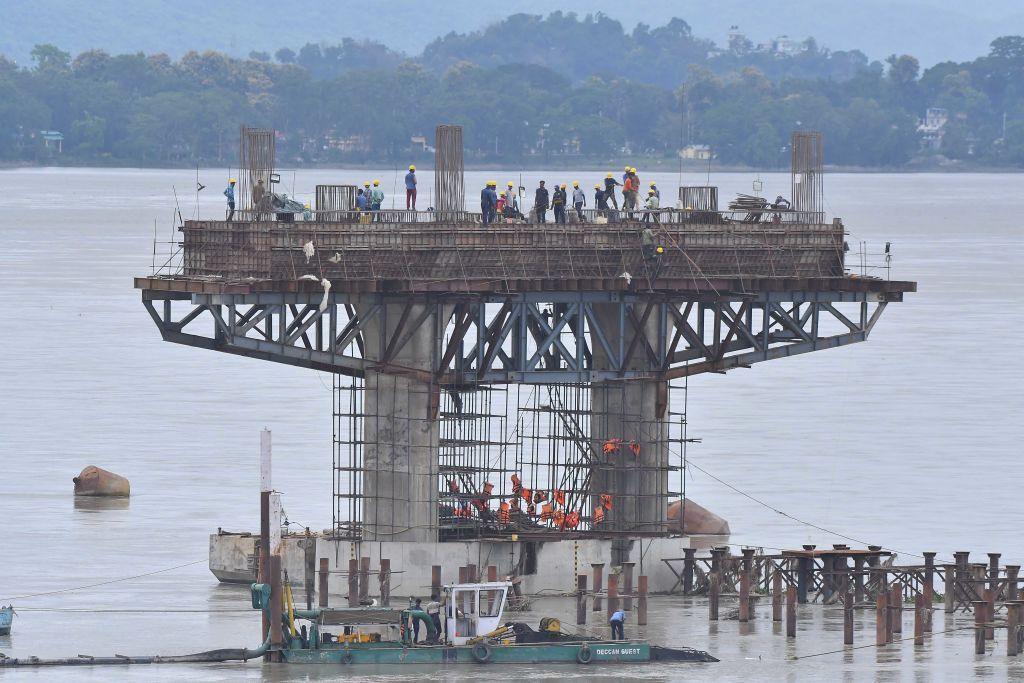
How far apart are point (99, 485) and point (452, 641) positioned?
98.7ft

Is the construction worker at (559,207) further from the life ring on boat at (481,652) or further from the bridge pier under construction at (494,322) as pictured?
the life ring on boat at (481,652)

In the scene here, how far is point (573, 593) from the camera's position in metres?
61.5

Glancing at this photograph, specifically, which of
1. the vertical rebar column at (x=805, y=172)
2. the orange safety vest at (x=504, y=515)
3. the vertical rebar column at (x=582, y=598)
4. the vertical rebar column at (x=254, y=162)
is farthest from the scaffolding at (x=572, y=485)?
the vertical rebar column at (x=805, y=172)

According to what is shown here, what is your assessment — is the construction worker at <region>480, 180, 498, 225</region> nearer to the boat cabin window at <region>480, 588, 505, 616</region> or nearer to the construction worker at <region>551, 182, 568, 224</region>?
the construction worker at <region>551, 182, 568, 224</region>

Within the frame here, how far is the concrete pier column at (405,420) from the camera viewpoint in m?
60.7

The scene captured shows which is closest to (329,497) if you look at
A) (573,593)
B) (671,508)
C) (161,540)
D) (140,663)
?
(161,540)

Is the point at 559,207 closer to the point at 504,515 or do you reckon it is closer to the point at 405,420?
the point at 405,420

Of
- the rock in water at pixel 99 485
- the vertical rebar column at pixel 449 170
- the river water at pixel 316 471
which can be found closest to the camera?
the river water at pixel 316 471

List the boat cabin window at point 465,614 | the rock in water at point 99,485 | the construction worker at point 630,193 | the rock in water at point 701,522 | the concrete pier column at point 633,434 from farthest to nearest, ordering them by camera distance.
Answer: the rock in water at point 99,485
the rock in water at point 701,522
the construction worker at point 630,193
the concrete pier column at point 633,434
the boat cabin window at point 465,614

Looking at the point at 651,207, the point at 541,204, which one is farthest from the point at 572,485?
the point at 651,207

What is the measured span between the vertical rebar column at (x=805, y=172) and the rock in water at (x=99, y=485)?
1014 inches

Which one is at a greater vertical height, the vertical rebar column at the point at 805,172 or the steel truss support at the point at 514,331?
the vertical rebar column at the point at 805,172

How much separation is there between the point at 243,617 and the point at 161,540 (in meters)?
13.3

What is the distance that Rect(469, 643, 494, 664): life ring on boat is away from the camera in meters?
53.9
